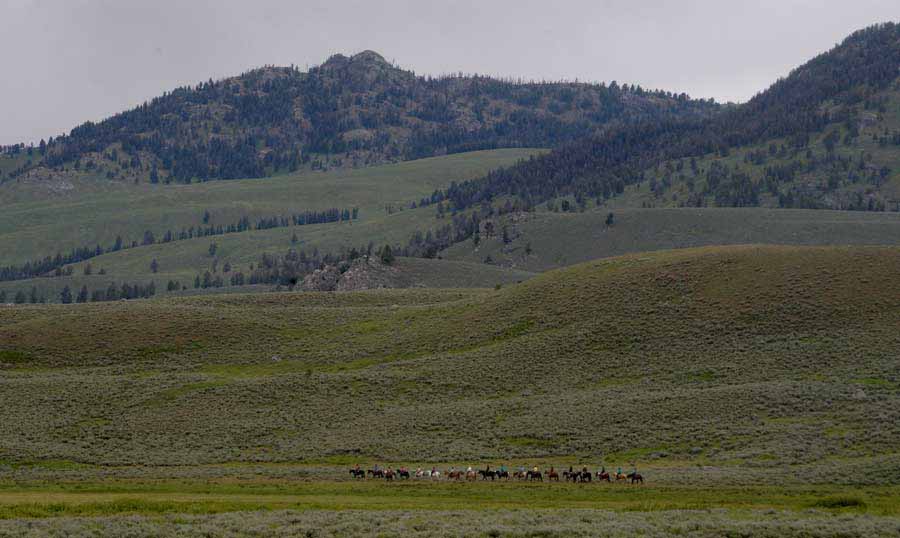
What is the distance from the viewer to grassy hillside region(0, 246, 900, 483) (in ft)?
157

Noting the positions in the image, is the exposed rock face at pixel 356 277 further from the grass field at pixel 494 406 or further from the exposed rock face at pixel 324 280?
the grass field at pixel 494 406

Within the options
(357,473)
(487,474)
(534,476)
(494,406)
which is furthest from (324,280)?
(534,476)

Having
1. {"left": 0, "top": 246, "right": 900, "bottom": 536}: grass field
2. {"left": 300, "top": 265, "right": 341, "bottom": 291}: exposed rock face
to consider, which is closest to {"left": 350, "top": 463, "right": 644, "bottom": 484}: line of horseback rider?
{"left": 0, "top": 246, "right": 900, "bottom": 536}: grass field

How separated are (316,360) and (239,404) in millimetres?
15633

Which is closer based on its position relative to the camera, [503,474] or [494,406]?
[503,474]

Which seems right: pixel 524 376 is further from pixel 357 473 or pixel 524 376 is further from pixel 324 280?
pixel 324 280

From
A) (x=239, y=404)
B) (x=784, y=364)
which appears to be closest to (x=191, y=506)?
(x=239, y=404)

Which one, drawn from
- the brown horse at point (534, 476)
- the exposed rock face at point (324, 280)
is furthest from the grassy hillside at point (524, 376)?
the exposed rock face at point (324, 280)

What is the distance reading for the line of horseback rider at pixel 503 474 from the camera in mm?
39688

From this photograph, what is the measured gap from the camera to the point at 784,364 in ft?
199

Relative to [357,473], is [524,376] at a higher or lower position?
higher

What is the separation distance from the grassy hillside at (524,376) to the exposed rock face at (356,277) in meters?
57.8

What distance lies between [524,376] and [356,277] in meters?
93.3

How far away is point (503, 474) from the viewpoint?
41125 millimetres
